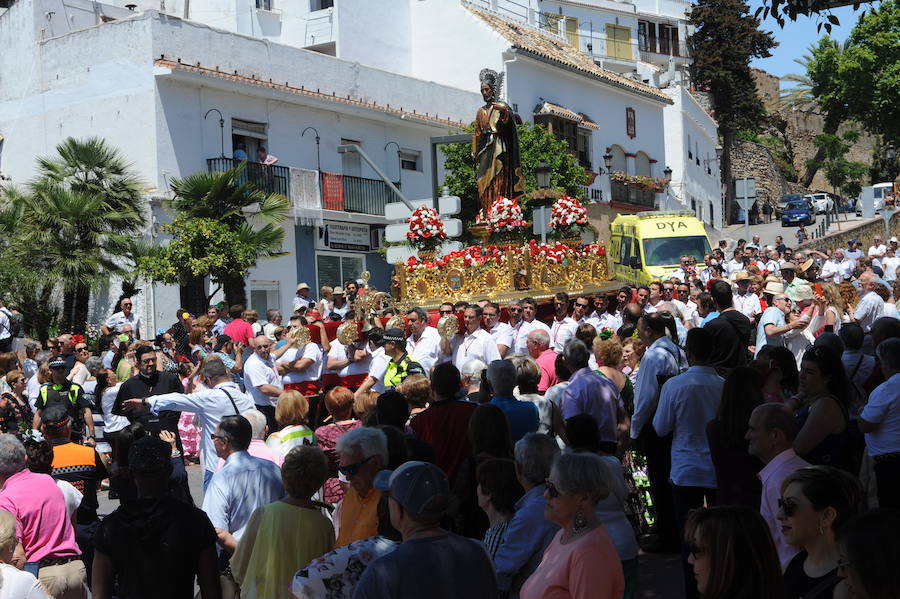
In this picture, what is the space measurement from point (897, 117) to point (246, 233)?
101 ft

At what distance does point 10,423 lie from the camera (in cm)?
1143

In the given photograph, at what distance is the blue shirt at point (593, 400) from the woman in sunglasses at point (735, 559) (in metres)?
4.49

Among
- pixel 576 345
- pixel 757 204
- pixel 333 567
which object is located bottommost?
pixel 333 567

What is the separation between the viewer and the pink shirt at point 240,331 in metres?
15.1

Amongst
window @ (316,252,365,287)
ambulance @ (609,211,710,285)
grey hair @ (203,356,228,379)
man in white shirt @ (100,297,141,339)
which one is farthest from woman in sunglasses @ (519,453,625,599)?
window @ (316,252,365,287)

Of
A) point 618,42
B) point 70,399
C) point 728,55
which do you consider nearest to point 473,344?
point 70,399

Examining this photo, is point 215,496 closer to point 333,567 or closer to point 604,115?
point 333,567

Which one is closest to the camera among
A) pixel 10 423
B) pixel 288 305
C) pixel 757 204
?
pixel 10 423

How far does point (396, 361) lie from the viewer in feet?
34.3

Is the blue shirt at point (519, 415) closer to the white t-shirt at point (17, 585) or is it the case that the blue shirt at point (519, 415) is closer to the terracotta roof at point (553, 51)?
the white t-shirt at point (17, 585)

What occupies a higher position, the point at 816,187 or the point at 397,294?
the point at 816,187

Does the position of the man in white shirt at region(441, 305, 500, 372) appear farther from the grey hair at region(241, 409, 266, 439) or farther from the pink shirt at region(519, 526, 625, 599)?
the pink shirt at region(519, 526, 625, 599)

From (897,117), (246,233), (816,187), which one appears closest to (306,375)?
(246,233)

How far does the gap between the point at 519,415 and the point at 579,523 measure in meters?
2.83
